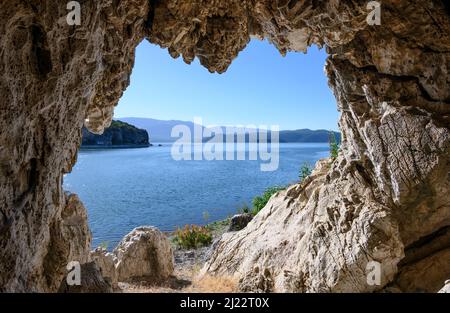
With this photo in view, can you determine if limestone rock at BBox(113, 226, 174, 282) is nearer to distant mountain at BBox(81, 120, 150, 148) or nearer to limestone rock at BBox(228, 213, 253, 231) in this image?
Answer: limestone rock at BBox(228, 213, 253, 231)

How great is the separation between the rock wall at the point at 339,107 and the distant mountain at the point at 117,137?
120m

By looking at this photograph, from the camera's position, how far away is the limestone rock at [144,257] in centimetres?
1231

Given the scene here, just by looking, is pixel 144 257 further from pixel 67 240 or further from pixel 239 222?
pixel 239 222

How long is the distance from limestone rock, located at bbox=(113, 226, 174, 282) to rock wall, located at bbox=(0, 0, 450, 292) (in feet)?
12.9

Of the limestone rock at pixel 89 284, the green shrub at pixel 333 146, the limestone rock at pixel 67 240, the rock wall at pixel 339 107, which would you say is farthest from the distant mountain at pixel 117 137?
the limestone rock at pixel 89 284

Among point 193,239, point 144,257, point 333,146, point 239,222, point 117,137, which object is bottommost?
point 193,239

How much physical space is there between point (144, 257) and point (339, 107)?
8854 millimetres

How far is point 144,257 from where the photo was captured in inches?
497

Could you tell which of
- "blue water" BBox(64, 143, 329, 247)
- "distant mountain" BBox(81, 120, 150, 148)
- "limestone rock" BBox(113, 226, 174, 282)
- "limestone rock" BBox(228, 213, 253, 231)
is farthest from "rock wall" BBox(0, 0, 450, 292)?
"distant mountain" BBox(81, 120, 150, 148)

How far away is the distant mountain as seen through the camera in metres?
127

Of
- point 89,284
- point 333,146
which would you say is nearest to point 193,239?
point 333,146

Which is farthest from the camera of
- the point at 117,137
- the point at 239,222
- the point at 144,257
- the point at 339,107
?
the point at 117,137
